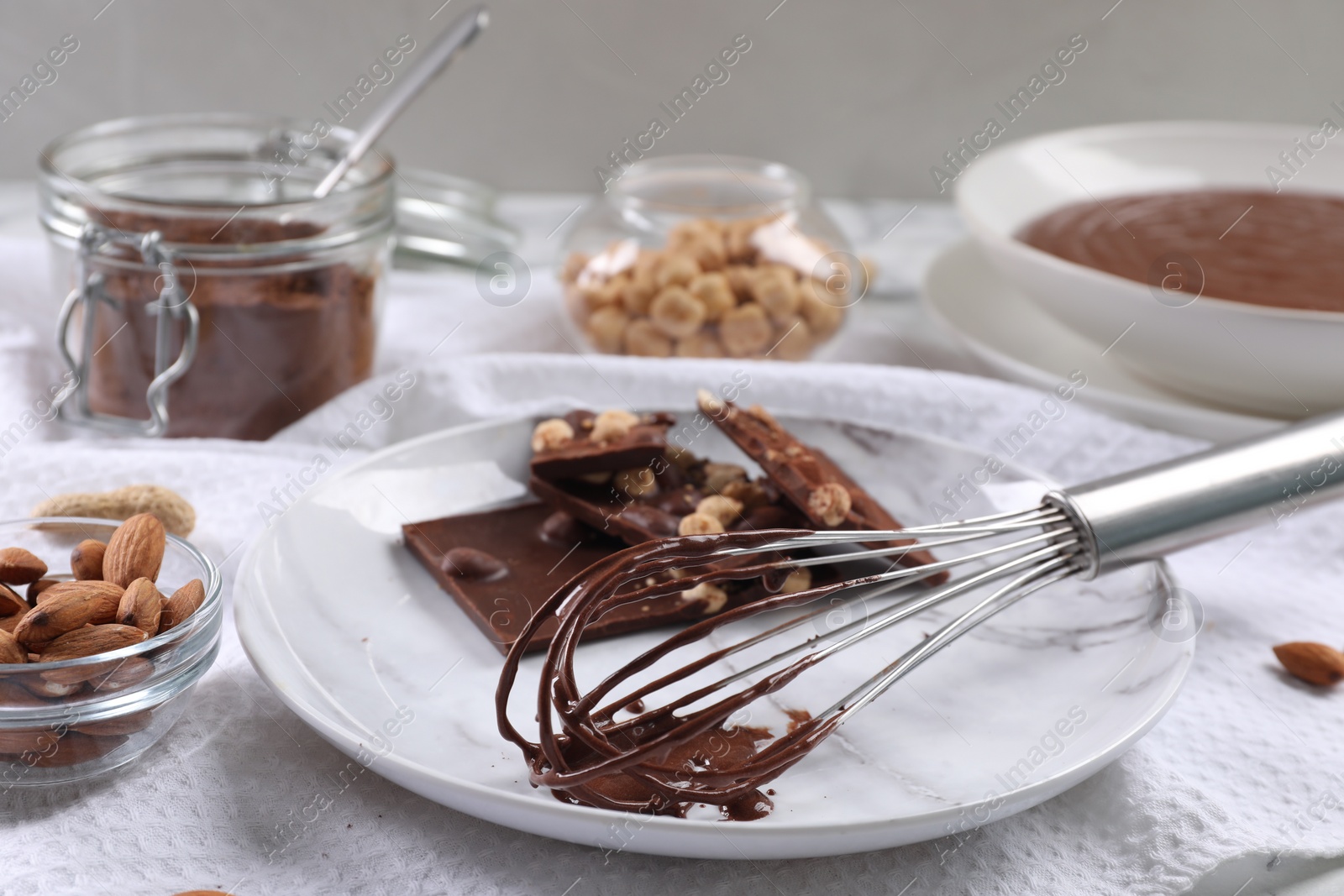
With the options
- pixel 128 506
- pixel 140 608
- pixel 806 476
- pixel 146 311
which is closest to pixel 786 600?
pixel 806 476

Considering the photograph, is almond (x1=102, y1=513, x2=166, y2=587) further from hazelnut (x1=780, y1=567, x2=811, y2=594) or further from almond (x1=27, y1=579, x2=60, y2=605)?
hazelnut (x1=780, y1=567, x2=811, y2=594)

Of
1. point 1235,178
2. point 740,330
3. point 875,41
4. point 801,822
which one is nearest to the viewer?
point 801,822

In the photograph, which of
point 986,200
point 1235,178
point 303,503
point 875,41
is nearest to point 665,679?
point 303,503

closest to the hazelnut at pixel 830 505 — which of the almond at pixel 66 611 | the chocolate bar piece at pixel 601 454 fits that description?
the chocolate bar piece at pixel 601 454

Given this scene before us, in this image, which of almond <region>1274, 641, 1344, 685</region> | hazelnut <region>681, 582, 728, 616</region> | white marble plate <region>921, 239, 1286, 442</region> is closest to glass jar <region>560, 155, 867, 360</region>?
white marble plate <region>921, 239, 1286, 442</region>

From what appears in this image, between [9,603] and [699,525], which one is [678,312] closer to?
[699,525]

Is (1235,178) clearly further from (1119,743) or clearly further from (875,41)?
(1119,743)

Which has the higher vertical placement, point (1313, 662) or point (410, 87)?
point (410, 87)
